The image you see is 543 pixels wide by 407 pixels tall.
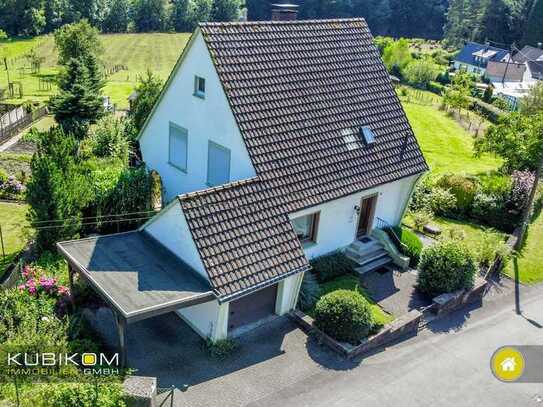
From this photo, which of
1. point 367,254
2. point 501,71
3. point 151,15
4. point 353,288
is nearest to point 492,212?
point 367,254

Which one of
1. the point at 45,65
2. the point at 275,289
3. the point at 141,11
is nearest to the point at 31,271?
the point at 275,289

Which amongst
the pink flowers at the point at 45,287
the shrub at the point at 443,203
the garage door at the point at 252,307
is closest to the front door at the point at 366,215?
the garage door at the point at 252,307

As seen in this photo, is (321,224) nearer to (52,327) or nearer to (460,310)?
(460,310)

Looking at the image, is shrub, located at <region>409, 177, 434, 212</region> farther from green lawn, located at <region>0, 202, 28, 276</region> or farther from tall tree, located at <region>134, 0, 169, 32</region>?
tall tree, located at <region>134, 0, 169, 32</region>

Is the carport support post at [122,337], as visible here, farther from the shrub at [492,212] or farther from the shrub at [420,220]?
the shrub at [492,212]

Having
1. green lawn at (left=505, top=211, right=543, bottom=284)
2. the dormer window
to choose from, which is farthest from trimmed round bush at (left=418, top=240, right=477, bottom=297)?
the dormer window

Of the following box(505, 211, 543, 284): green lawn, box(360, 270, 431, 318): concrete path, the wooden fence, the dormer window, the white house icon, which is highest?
the dormer window

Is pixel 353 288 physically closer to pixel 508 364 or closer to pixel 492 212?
pixel 508 364
